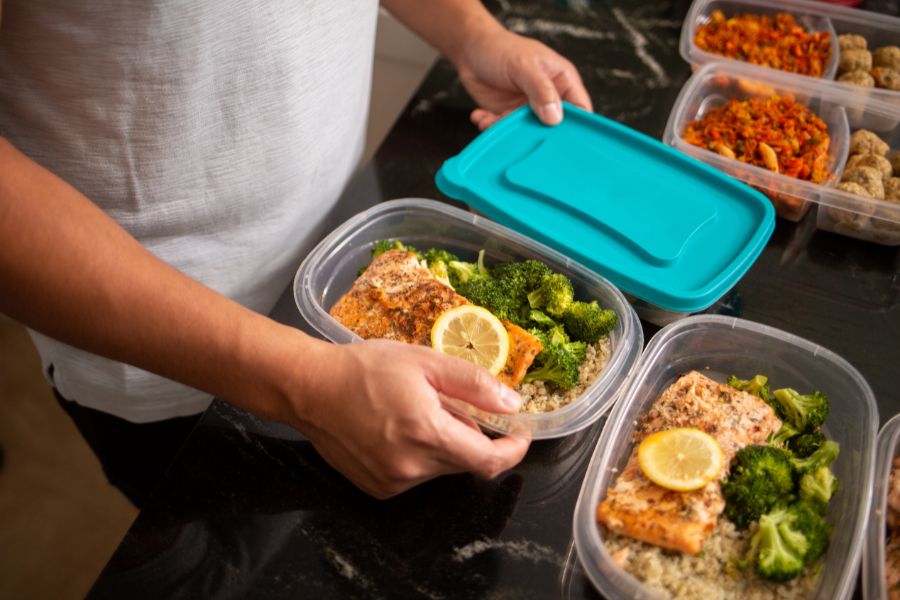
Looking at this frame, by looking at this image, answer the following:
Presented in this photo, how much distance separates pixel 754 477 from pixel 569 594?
0.36m

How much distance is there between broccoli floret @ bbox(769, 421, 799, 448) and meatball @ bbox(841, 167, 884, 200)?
2.23 feet

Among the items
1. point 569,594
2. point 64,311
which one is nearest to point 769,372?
point 569,594

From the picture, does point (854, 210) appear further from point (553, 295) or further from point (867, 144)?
point (553, 295)

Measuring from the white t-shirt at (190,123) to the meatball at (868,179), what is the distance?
117cm

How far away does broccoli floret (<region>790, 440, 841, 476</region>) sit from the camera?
52.4 inches

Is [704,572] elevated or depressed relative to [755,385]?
depressed

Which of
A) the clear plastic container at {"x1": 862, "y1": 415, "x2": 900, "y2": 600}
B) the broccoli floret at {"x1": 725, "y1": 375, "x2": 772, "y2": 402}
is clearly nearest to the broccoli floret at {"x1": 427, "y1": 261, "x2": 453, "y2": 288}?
the broccoli floret at {"x1": 725, "y1": 375, "x2": 772, "y2": 402}

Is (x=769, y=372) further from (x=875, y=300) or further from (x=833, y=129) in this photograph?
(x=833, y=129)

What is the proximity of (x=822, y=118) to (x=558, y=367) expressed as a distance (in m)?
1.15

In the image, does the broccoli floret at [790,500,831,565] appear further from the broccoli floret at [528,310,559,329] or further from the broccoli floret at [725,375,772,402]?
the broccoli floret at [528,310,559,329]

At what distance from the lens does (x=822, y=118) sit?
6.66 feet

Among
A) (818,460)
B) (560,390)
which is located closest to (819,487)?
(818,460)

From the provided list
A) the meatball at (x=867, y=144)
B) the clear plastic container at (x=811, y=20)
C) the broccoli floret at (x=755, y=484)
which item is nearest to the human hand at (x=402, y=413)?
the broccoli floret at (x=755, y=484)

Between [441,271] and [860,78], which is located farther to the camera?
[860,78]
